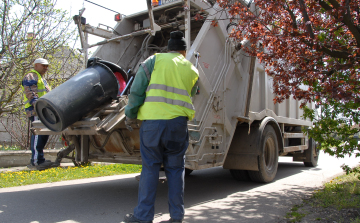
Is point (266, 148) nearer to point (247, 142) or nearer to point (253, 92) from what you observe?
point (247, 142)

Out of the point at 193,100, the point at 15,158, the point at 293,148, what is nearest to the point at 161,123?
the point at 193,100

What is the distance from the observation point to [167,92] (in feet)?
9.05

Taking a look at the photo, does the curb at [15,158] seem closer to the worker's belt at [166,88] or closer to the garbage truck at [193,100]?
the garbage truck at [193,100]

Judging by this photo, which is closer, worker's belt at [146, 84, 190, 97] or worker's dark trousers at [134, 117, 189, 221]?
worker's dark trousers at [134, 117, 189, 221]

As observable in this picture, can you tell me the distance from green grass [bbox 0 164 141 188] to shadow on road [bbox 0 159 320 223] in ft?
1.95

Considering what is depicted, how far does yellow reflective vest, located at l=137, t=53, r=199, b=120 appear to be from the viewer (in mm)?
2699

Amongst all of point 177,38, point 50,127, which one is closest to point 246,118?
point 177,38

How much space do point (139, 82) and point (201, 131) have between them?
1456 mm

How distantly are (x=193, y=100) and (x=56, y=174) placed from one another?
3.60 metres

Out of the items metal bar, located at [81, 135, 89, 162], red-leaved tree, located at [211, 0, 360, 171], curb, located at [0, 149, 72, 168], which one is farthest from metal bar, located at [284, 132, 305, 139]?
curb, located at [0, 149, 72, 168]

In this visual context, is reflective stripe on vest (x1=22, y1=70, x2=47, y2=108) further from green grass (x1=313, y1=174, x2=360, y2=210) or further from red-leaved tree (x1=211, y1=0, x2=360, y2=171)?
green grass (x1=313, y1=174, x2=360, y2=210)

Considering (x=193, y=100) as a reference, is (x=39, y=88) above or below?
above

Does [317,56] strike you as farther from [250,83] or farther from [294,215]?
[294,215]

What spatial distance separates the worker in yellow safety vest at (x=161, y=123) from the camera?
2.65 metres
